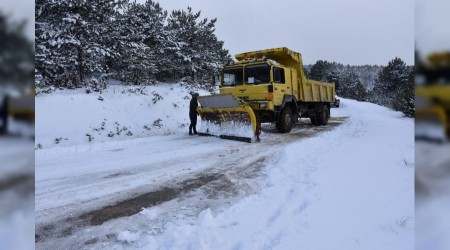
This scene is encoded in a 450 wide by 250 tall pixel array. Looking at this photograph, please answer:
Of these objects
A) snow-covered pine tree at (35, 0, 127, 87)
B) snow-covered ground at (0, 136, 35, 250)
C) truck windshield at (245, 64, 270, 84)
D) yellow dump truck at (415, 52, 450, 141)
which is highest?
snow-covered pine tree at (35, 0, 127, 87)

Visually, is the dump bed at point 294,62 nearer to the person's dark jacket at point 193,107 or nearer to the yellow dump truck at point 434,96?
the person's dark jacket at point 193,107

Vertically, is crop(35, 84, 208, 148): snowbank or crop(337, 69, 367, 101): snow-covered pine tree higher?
crop(337, 69, 367, 101): snow-covered pine tree

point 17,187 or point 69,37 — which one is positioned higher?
point 69,37

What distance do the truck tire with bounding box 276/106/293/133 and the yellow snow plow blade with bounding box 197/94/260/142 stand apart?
7.12 feet

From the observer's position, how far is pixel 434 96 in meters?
0.86

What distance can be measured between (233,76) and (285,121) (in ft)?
8.30

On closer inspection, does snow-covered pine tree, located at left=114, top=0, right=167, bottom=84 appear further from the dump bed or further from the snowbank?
the dump bed

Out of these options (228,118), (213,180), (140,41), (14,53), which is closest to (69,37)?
(140,41)

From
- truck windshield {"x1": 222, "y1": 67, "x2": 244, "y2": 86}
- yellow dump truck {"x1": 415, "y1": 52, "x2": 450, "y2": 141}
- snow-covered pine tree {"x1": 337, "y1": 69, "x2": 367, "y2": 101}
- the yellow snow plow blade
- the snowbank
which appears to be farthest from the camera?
snow-covered pine tree {"x1": 337, "y1": 69, "x2": 367, "y2": 101}

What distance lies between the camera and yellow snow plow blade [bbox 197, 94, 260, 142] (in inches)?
400

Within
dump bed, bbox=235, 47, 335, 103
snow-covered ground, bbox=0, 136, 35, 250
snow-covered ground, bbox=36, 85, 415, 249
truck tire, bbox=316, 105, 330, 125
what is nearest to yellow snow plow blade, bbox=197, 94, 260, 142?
snow-covered ground, bbox=36, 85, 415, 249

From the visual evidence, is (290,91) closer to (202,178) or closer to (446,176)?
(202,178)

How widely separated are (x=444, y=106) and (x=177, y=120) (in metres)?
14.3

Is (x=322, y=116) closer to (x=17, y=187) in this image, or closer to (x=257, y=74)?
(x=257, y=74)
